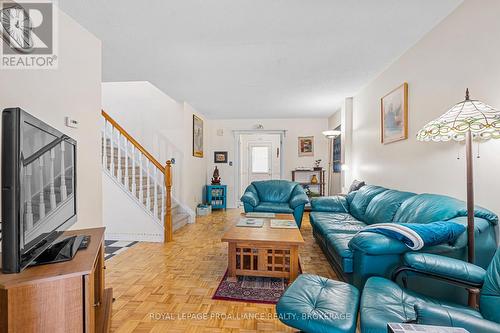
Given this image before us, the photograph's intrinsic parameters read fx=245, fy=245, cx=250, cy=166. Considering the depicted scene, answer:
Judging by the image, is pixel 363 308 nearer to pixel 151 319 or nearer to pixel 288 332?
pixel 288 332

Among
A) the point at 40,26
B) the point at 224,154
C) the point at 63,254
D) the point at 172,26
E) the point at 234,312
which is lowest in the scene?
the point at 234,312

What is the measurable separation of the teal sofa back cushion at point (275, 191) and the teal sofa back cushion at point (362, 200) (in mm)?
1418

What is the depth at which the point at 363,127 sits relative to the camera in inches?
162

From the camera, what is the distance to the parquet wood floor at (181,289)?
1.72 m

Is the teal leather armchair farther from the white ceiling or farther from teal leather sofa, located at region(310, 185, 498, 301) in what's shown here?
the white ceiling

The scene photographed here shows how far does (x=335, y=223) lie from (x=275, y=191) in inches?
75.6

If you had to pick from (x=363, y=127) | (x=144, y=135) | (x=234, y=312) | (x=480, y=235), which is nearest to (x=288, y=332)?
(x=234, y=312)

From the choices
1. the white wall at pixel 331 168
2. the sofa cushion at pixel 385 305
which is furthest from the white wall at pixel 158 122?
the sofa cushion at pixel 385 305

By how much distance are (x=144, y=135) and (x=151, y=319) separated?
404cm

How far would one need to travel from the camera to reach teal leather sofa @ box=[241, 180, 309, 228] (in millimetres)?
4152

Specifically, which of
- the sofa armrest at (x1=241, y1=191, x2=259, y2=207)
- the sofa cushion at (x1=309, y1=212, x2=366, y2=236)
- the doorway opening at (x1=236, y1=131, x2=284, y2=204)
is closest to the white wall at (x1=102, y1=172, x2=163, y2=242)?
the sofa armrest at (x1=241, y1=191, x2=259, y2=207)
